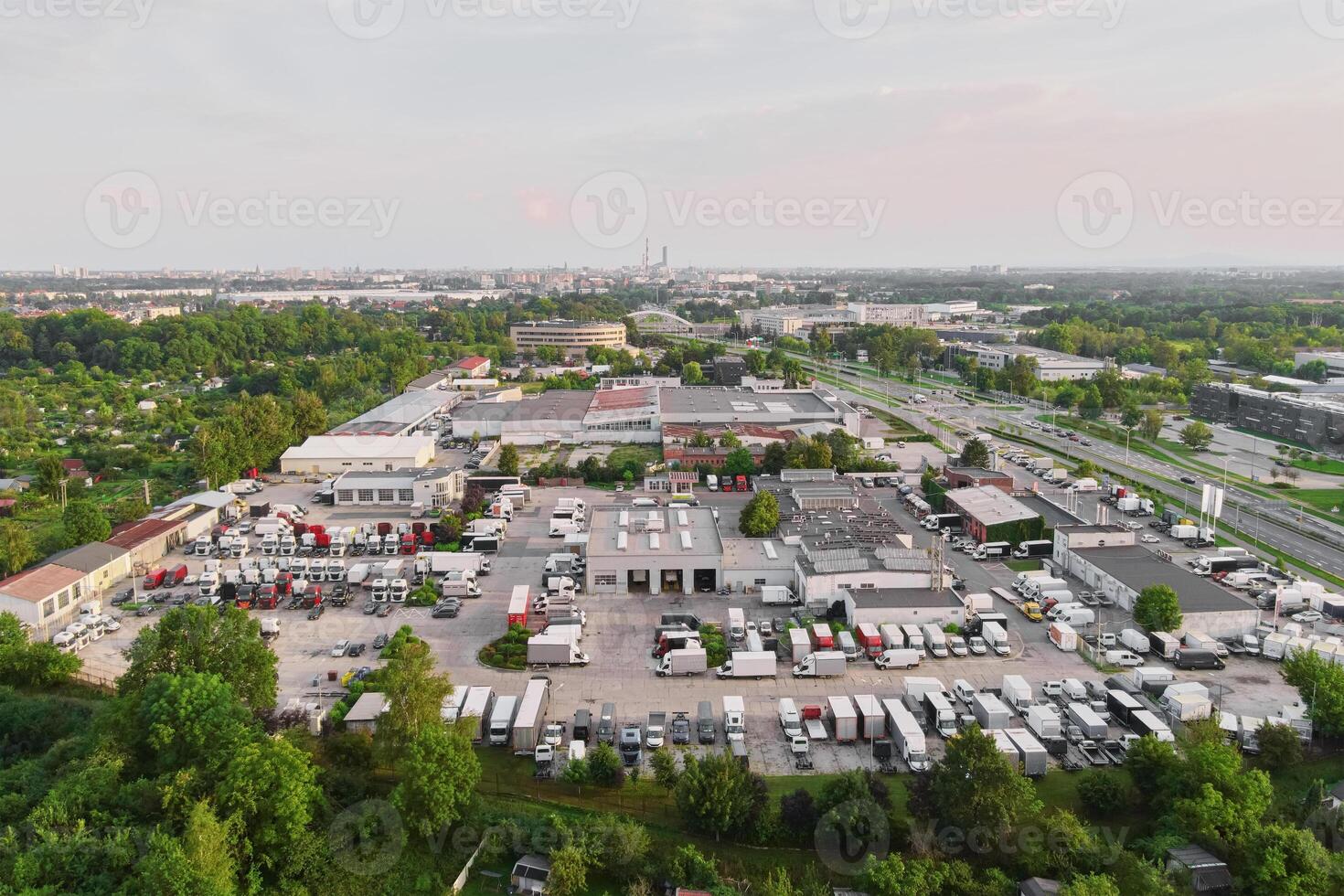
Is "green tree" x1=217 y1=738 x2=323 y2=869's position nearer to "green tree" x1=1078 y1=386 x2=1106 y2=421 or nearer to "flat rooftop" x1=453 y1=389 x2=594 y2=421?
"flat rooftop" x1=453 y1=389 x2=594 y2=421

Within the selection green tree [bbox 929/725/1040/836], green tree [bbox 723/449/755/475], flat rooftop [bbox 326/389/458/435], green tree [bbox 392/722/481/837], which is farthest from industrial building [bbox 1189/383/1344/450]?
flat rooftop [bbox 326/389/458/435]

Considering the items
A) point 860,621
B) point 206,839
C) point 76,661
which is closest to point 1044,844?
point 860,621

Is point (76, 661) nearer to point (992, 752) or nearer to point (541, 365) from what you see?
point (992, 752)

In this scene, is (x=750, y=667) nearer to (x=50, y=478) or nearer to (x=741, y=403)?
(x=50, y=478)

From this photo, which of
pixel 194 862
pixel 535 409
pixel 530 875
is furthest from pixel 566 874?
pixel 535 409

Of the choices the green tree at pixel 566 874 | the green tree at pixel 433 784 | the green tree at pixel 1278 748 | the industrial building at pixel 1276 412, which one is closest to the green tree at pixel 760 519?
the green tree at pixel 1278 748

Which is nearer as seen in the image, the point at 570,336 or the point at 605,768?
the point at 605,768
